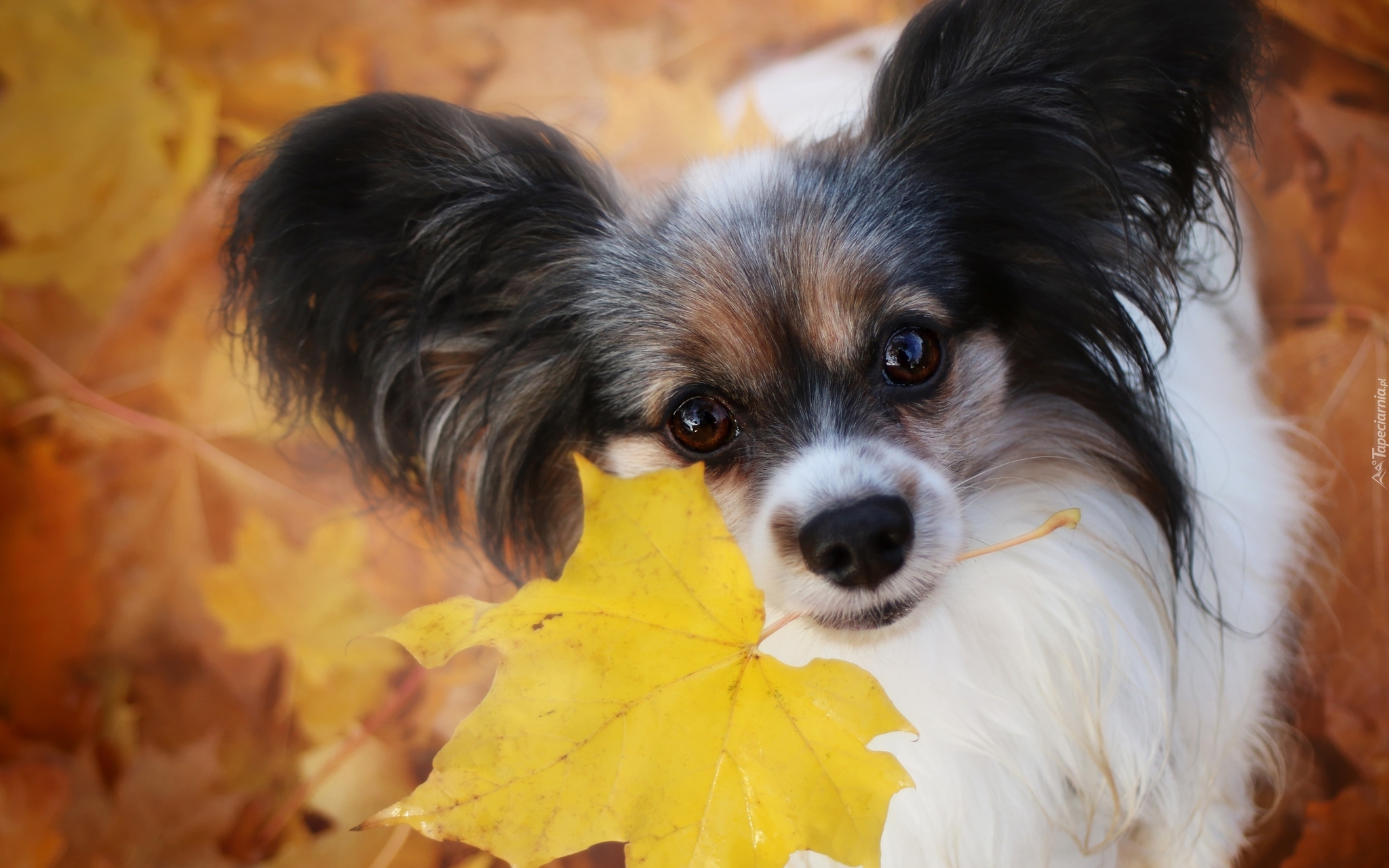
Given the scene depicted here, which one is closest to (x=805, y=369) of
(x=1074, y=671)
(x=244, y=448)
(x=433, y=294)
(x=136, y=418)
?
(x=433, y=294)

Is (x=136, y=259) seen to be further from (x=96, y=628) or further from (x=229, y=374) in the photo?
(x=96, y=628)

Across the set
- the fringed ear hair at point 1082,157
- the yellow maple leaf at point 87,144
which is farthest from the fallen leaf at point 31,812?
the fringed ear hair at point 1082,157

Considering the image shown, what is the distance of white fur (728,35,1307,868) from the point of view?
5.54ft

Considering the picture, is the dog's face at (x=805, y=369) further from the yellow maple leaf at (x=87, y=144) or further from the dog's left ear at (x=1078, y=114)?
the yellow maple leaf at (x=87, y=144)

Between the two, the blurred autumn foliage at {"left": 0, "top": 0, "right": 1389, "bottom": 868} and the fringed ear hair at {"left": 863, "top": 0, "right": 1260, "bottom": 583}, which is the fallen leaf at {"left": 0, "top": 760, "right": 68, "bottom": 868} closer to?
the blurred autumn foliage at {"left": 0, "top": 0, "right": 1389, "bottom": 868}

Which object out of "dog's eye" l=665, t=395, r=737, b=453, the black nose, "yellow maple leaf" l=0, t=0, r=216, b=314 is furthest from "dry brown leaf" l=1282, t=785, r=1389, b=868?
"yellow maple leaf" l=0, t=0, r=216, b=314

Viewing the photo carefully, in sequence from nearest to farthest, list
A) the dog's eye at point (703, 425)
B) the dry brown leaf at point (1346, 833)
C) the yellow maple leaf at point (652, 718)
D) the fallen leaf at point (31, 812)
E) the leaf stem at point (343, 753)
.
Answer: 1. the yellow maple leaf at point (652, 718)
2. the dog's eye at point (703, 425)
3. the dry brown leaf at point (1346, 833)
4. the fallen leaf at point (31, 812)
5. the leaf stem at point (343, 753)

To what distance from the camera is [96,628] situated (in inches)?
96.7

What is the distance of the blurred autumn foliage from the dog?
0.46m

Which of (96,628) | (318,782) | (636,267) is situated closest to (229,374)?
(96,628)

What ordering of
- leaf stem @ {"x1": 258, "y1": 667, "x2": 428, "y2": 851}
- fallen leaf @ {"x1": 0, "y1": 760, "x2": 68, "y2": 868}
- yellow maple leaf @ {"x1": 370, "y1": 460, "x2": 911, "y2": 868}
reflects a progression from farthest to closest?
1. leaf stem @ {"x1": 258, "y1": 667, "x2": 428, "y2": 851}
2. fallen leaf @ {"x1": 0, "y1": 760, "x2": 68, "y2": 868}
3. yellow maple leaf @ {"x1": 370, "y1": 460, "x2": 911, "y2": 868}

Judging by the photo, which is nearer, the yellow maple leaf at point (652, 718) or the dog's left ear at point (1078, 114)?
the yellow maple leaf at point (652, 718)

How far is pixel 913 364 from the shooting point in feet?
5.26

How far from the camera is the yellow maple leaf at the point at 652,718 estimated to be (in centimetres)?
109
